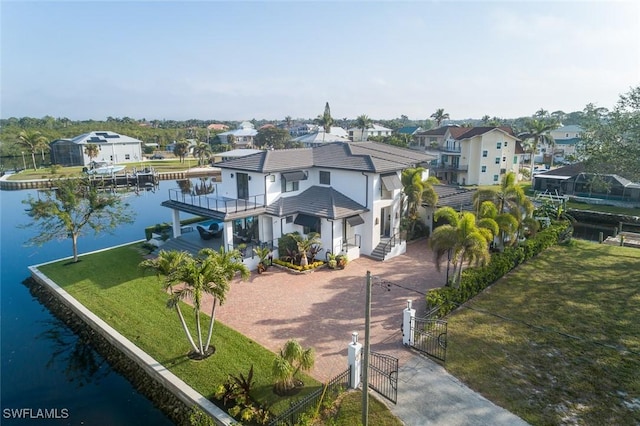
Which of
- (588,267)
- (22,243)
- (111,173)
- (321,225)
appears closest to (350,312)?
(321,225)

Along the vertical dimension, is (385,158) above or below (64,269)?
above

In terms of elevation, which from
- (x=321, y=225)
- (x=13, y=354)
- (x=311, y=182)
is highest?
(x=311, y=182)

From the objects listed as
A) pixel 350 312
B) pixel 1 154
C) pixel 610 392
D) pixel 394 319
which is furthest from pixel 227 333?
pixel 1 154

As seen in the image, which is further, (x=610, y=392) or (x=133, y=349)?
(x=133, y=349)

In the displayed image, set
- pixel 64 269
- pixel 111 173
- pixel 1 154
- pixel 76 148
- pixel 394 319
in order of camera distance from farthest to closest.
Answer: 1. pixel 1 154
2. pixel 76 148
3. pixel 111 173
4. pixel 64 269
5. pixel 394 319

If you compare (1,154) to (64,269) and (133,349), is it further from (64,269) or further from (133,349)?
(133,349)

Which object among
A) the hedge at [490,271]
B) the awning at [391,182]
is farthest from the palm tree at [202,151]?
the hedge at [490,271]

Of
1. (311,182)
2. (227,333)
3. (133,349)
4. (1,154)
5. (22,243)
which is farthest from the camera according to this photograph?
(1,154)
